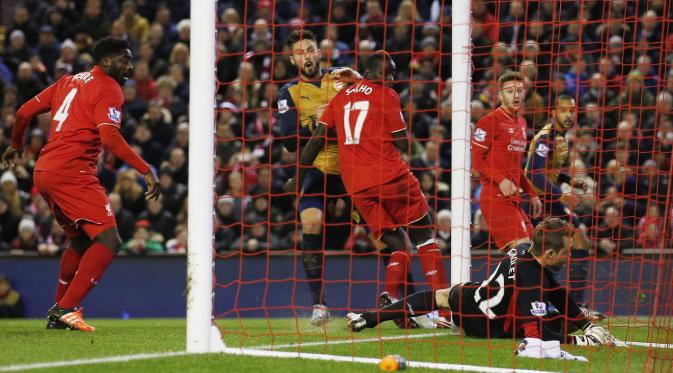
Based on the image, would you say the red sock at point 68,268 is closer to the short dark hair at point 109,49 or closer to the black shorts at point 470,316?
the short dark hair at point 109,49

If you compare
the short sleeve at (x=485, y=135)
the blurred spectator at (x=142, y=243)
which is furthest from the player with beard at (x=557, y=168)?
the blurred spectator at (x=142, y=243)

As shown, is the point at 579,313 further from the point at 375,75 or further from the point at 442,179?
the point at 442,179

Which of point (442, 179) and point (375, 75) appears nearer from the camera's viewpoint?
point (375, 75)

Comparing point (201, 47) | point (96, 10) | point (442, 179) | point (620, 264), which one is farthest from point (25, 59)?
point (201, 47)

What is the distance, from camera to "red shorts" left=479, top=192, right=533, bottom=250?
880 cm

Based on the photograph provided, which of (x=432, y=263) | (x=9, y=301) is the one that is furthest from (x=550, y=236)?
(x=9, y=301)

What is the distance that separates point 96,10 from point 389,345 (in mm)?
11239

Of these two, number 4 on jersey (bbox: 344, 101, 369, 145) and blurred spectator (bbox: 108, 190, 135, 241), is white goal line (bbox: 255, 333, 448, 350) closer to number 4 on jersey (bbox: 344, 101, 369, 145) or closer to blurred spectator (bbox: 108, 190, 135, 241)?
number 4 on jersey (bbox: 344, 101, 369, 145)

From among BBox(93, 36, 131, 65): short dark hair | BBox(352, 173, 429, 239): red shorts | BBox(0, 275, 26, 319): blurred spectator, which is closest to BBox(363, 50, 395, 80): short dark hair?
BBox(352, 173, 429, 239): red shorts

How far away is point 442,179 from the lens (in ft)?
45.1

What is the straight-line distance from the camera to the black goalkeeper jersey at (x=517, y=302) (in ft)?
20.6

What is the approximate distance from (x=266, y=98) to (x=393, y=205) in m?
6.61

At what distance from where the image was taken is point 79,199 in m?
7.43

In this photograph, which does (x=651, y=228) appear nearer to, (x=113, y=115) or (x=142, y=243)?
(x=142, y=243)
